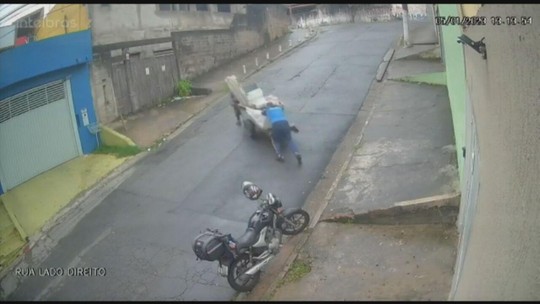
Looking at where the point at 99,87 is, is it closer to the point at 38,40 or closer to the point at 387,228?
the point at 38,40

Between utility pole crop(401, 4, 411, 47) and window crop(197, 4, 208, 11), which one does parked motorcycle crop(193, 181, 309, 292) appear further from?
window crop(197, 4, 208, 11)

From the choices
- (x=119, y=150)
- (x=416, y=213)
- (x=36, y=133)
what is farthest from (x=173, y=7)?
(x=416, y=213)

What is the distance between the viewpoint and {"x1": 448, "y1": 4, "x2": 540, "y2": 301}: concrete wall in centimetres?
347

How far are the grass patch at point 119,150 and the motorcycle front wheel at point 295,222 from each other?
6.10 m

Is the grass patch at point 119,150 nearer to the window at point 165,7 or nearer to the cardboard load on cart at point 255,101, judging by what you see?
the cardboard load on cart at point 255,101

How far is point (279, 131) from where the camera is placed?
10523 millimetres

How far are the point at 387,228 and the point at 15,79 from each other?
875 cm

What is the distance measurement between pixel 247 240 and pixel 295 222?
3.63 ft

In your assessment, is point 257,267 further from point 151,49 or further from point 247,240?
point 151,49

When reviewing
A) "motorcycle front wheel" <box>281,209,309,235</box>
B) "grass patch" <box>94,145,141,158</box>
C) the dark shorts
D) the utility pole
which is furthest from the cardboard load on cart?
the utility pole

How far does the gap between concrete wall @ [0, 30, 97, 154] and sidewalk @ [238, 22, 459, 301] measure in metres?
7.21

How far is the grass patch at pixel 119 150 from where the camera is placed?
1230cm

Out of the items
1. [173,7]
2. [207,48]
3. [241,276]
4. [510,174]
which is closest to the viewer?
[510,174]

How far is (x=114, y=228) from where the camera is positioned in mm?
9133
